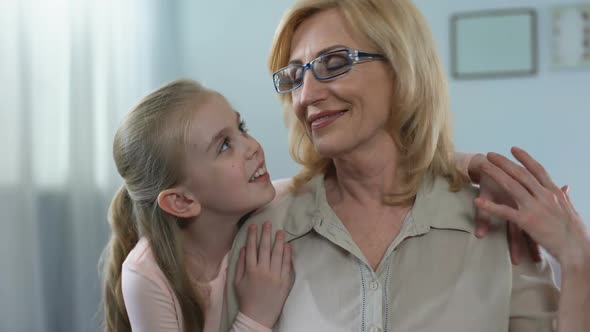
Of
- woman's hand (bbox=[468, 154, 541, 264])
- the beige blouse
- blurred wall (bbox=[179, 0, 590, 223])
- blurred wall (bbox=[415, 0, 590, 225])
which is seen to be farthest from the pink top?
blurred wall (bbox=[415, 0, 590, 225])

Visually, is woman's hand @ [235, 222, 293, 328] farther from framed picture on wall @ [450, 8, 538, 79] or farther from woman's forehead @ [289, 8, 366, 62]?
framed picture on wall @ [450, 8, 538, 79]

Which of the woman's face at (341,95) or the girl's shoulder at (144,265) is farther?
the girl's shoulder at (144,265)

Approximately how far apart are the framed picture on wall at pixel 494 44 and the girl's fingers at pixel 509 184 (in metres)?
2.40

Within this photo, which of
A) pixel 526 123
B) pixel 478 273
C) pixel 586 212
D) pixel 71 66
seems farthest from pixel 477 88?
pixel 478 273

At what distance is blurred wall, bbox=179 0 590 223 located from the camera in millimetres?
3469

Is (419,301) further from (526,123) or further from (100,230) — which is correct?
(526,123)

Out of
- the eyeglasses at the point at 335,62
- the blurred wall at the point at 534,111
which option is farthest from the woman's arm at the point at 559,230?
the blurred wall at the point at 534,111

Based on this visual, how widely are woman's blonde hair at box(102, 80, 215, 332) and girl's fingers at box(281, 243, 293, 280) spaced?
24 centimetres

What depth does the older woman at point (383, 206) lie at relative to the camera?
4.20ft

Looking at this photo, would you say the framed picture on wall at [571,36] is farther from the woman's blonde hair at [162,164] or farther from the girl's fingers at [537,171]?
the woman's blonde hair at [162,164]

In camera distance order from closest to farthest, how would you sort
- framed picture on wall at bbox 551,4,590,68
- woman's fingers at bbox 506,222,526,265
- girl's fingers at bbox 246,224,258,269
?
woman's fingers at bbox 506,222,526,265 → girl's fingers at bbox 246,224,258,269 → framed picture on wall at bbox 551,4,590,68

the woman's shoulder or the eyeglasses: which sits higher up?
the eyeglasses

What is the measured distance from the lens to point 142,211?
1561mm

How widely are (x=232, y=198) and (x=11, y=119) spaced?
1.27 metres
